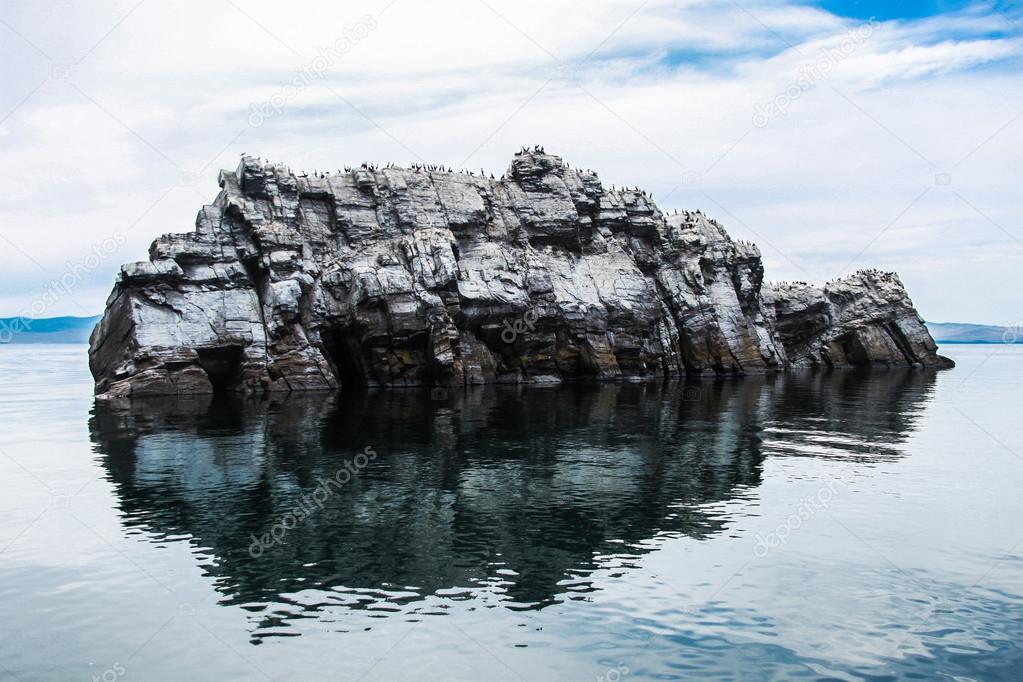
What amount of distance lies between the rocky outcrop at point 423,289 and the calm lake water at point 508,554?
23.1m

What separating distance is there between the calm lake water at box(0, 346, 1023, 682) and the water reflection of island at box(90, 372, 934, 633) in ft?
0.65

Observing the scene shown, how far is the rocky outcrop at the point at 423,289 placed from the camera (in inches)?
3051

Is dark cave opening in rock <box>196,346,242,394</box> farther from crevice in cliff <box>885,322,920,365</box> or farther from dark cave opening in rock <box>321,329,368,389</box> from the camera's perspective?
crevice in cliff <box>885,322,920,365</box>

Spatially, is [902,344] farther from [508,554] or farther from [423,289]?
[508,554]

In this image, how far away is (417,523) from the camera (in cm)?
3212

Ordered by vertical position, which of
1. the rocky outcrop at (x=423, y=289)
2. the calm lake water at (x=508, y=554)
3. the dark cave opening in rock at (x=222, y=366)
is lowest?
the calm lake water at (x=508, y=554)

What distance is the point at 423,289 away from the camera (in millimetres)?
83500

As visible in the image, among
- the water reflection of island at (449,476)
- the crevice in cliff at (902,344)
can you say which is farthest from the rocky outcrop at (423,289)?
the crevice in cliff at (902,344)

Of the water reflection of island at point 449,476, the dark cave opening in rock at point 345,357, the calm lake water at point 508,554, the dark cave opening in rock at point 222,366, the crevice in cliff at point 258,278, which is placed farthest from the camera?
the dark cave opening in rock at point 345,357

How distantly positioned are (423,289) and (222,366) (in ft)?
64.4

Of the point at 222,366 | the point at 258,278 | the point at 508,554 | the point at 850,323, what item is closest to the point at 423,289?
the point at 258,278

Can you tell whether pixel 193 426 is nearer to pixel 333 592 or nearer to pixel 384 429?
pixel 384 429

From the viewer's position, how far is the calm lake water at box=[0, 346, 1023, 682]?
20.7m

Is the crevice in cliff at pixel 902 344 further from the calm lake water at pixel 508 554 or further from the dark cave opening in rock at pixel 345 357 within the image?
the dark cave opening in rock at pixel 345 357
